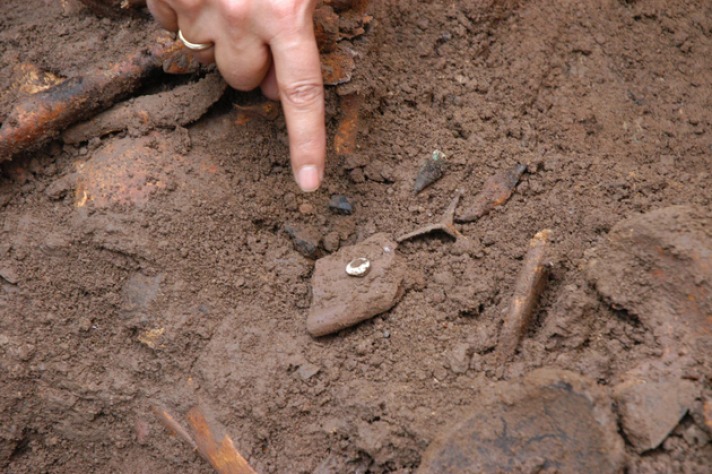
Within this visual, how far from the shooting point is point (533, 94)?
7.64 ft

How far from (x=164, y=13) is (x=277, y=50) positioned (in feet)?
1.41

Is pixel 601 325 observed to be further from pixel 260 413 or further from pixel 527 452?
pixel 260 413

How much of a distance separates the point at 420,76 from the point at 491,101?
10.4 inches

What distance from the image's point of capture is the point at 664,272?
1.61m

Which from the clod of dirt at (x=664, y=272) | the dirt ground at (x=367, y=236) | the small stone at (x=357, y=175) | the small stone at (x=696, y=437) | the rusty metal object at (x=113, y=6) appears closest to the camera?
the small stone at (x=696, y=437)

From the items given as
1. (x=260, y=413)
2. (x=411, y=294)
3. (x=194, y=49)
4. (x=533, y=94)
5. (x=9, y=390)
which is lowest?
(x=9, y=390)

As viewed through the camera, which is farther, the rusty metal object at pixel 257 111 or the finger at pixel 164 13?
the rusty metal object at pixel 257 111

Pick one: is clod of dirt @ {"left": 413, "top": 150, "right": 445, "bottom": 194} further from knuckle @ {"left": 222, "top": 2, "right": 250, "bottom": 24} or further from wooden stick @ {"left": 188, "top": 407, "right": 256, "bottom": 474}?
wooden stick @ {"left": 188, "top": 407, "right": 256, "bottom": 474}

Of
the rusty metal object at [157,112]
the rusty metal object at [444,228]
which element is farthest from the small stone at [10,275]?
the rusty metal object at [444,228]

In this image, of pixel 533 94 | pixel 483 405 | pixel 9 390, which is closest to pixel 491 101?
pixel 533 94

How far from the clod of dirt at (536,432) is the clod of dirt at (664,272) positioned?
0.28m

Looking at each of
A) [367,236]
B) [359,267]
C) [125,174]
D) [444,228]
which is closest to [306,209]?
[367,236]

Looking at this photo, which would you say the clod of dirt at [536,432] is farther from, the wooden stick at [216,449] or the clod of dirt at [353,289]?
the wooden stick at [216,449]

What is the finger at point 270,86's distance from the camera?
2072mm
